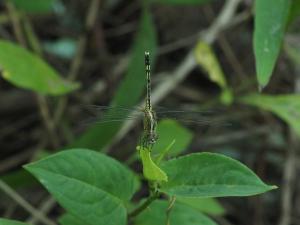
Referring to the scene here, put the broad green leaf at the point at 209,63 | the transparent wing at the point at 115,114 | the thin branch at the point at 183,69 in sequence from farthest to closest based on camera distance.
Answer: the thin branch at the point at 183,69
the broad green leaf at the point at 209,63
the transparent wing at the point at 115,114

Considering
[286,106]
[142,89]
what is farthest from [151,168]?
[142,89]

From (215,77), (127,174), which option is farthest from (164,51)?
(127,174)

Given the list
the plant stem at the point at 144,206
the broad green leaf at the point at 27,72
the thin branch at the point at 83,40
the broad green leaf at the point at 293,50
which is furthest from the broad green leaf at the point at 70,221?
the broad green leaf at the point at 293,50

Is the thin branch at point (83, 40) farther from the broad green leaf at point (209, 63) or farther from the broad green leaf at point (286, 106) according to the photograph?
the broad green leaf at point (286, 106)

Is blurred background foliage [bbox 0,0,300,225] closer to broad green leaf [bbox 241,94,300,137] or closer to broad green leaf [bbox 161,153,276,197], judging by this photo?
broad green leaf [bbox 241,94,300,137]

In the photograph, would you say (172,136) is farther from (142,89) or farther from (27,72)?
(27,72)

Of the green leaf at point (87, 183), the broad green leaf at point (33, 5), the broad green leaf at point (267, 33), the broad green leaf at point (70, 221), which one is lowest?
the broad green leaf at point (70, 221)
